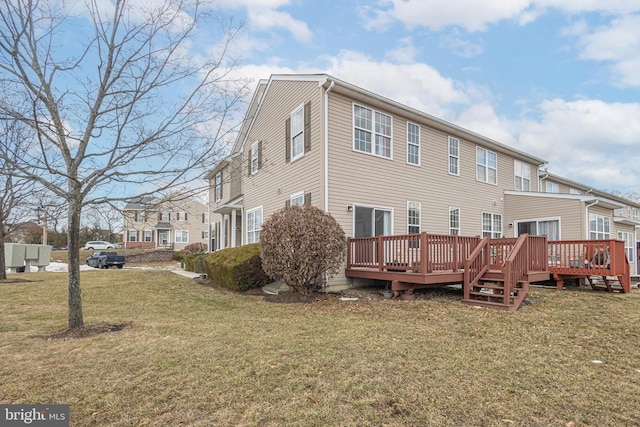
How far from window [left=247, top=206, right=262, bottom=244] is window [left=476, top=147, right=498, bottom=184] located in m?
9.20

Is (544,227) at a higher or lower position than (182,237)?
higher

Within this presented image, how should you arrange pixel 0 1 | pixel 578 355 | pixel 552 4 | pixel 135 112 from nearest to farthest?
pixel 578 355
pixel 0 1
pixel 135 112
pixel 552 4

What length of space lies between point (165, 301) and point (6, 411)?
246 inches

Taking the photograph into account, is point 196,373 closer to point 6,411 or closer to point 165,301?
point 6,411

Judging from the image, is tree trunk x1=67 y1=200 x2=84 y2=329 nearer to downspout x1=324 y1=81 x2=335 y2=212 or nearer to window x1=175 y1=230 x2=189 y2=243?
downspout x1=324 y1=81 x2=335 y2=212

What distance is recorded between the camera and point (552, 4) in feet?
36.5

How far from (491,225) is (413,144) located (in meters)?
5.76

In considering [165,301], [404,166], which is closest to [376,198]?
[404,166]

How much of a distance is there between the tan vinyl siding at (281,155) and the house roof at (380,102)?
9.3 inches

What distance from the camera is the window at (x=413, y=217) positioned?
12.2m

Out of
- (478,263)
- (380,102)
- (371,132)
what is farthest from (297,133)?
(478,263)

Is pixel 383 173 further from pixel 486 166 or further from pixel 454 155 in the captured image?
pixel 486 166

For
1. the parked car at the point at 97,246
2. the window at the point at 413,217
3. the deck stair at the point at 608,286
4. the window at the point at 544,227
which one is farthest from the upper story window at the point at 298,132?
the parked car at the point at 97,246

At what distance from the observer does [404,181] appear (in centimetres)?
1209
